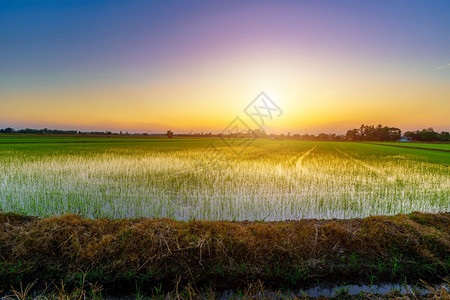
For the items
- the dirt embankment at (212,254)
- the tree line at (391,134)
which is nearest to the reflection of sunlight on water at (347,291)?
the dirt embankment at (212,254)

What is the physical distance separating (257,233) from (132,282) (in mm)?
2172

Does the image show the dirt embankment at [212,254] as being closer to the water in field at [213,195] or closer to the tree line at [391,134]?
the water in field at [213,195]

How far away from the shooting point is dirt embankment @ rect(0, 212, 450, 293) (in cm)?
317

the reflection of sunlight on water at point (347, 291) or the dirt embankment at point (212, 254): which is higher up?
the dirt embankment at point (212, 254)

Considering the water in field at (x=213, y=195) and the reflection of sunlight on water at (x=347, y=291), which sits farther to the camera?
the water in field at (x=213, y=195)

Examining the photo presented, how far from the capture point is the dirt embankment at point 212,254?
3174 mm

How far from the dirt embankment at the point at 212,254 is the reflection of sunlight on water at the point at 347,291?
0.11 metres

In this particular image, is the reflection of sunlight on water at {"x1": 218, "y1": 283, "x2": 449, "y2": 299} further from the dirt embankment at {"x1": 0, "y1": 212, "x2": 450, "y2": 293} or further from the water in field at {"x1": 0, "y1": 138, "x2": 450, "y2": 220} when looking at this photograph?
the water in field at {"x1": 0, "y1": 138, "x2": 450, "y2": 220}

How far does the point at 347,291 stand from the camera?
2.88 meters

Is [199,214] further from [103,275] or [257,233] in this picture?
[103,275]

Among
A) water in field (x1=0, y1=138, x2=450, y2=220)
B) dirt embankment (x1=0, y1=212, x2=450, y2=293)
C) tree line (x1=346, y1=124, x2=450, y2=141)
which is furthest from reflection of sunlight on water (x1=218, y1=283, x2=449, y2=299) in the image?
tree line (x1=346, y1=124, x2=450, y2=141)

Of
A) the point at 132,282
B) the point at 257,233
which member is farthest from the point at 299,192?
the point at 132,282

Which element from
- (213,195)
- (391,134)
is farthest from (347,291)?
(391,134)

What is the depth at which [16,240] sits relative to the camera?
11.7ft
